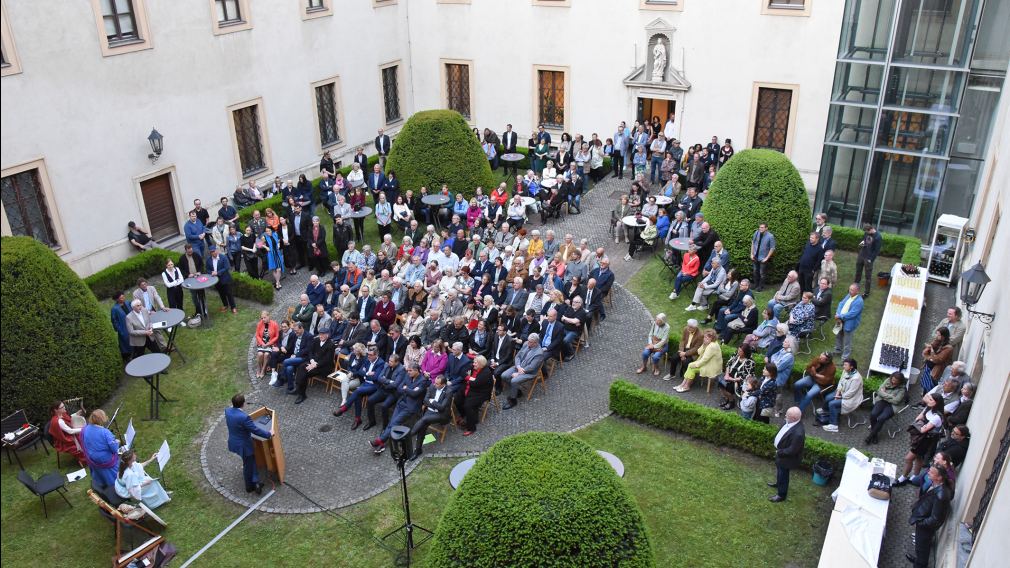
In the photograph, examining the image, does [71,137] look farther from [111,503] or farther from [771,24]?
[771,24]

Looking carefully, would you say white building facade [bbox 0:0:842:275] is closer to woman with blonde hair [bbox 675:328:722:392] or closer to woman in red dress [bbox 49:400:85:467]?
woman in red dress [bbox 49:400:85:467]

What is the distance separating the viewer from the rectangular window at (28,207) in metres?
16.7

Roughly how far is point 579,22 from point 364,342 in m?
14.8

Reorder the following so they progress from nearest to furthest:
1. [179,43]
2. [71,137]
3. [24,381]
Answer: [24,381], [71,137], [179,43]

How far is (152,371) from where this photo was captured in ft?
42.8

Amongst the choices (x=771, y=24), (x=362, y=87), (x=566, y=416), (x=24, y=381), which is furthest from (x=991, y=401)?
(x=362, y=87)

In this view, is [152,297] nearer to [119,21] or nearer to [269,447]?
[269,447]

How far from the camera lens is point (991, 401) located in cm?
938

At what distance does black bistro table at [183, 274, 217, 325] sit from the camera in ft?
53.0

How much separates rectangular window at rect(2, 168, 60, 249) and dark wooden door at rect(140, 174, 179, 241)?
2.38 metres

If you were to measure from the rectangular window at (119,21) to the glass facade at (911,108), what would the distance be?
1653 cm

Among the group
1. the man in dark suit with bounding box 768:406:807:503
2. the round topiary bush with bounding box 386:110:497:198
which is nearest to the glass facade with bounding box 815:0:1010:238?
the round topiary bush with bounding box 386:110:497:198

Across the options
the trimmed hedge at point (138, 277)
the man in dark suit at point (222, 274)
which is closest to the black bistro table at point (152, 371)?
the man in dark suit at point (222, 274)

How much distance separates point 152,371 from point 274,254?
5.60 m
